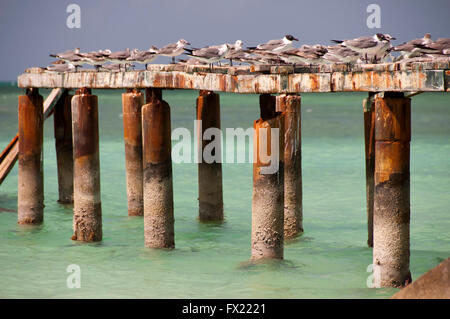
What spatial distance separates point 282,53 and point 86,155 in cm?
375

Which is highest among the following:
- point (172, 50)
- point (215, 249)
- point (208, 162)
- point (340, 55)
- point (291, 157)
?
point (172, 50)

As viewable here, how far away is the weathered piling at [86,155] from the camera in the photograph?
12.7 meters

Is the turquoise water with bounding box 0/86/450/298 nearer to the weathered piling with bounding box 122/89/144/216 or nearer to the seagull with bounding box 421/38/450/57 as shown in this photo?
the weathered piling with bounding box 122/89/144/216

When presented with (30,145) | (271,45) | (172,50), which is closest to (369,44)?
(271,45)

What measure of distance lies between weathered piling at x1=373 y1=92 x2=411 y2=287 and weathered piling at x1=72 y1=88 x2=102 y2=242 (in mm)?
5167

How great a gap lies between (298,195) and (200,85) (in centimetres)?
313

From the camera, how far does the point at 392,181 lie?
9.46 meters

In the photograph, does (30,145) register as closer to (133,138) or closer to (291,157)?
(133,138)

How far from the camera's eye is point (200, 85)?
36.7 feet

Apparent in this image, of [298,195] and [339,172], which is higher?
[298,195]

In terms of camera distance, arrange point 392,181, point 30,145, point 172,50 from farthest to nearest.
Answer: point 30,145, point 172,50, point 392,181

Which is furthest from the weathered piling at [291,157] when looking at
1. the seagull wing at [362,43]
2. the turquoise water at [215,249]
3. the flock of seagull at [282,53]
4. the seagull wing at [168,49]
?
the seagull wing at [168,49]
